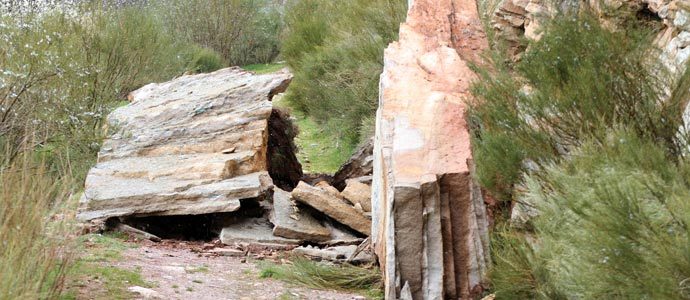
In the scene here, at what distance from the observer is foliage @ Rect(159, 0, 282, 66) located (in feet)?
85.4

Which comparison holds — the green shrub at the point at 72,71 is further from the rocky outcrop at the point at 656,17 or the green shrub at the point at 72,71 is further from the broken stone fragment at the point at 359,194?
the rocky outcrop at the point at 656,17

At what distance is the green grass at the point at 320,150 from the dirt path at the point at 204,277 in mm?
5916

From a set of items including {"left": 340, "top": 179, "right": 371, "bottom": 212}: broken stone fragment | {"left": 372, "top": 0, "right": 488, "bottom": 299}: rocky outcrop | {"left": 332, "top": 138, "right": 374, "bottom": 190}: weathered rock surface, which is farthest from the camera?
{"left": 332, "top": 138, "right": 374, "bottom": 190}: weathered rock surface

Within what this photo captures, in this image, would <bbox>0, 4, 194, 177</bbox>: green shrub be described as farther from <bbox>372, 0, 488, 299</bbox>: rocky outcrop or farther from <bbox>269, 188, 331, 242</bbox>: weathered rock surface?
<bbox>372, 0, 488, 299</bbox>: rocky outcrop

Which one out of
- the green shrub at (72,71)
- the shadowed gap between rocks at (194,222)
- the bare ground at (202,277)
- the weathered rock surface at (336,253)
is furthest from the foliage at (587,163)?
the shadowed gap between rocks at (194,222)

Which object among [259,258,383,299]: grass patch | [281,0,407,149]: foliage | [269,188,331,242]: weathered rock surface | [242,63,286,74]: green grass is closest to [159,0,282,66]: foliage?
[242,63,286,74]: green grass

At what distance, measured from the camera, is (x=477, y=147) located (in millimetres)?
6699

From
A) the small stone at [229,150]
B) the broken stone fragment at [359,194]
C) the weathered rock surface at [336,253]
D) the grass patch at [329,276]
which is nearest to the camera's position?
the grass patch at [329,276]

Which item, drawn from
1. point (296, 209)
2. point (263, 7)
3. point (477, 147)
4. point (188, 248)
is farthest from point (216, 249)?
point (263, 7)

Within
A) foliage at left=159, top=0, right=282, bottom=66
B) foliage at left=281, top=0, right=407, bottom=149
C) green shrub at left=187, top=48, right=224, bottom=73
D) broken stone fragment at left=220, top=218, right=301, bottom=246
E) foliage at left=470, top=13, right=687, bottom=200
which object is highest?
foliage at left=159, top=0, right=282, bottom=66

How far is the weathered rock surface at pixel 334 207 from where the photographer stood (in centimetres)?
931

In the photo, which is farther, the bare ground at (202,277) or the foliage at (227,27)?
the foliage at (227,27)

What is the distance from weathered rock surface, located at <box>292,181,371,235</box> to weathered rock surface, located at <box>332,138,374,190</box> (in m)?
2.02

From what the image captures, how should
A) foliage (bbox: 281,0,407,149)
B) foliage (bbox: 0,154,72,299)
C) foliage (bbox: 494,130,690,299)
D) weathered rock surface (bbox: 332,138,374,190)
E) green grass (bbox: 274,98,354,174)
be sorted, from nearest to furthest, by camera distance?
foliage (bbox: 494,130,690,299) < foliage (bbox: 0,154,72,299) < weathered rock surface (bbox: 332,138,374,190) < foliage (bbox: 281,0,407,149) < green grass (bbox: 274,98,354,174)
